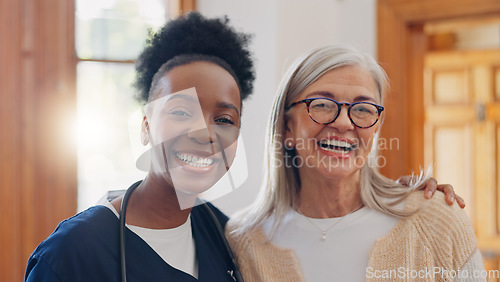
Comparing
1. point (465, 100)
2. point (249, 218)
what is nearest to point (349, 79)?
point (249, 218)

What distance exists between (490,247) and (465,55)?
141 centimetres

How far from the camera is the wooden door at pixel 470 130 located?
3.68 meters

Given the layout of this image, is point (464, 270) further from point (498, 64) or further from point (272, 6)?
point (498, 64)

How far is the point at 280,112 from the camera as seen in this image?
1.48 m

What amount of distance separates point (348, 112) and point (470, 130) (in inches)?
108

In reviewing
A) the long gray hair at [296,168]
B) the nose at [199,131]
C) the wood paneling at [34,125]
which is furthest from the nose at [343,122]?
the wood paneling at [34,125]

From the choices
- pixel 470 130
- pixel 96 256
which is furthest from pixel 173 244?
pixel 470 130

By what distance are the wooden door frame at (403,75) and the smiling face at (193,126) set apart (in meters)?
1.56

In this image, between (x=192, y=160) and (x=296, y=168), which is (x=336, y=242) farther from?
(x=192, y=160)

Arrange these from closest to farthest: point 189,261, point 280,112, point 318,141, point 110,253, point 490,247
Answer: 1. point 110,253
2. point 189,261
3. point 318,141
4. point 280,112
5. point 490,247

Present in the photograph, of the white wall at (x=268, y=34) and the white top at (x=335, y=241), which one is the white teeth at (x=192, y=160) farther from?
the white wall at (x=268, y=34)

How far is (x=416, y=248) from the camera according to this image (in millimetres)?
1291

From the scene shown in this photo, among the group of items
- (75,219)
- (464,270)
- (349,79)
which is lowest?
(464,270)

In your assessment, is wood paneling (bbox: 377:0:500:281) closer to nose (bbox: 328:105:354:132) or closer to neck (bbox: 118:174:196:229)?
nose (bbox: 328:105:354:132)
